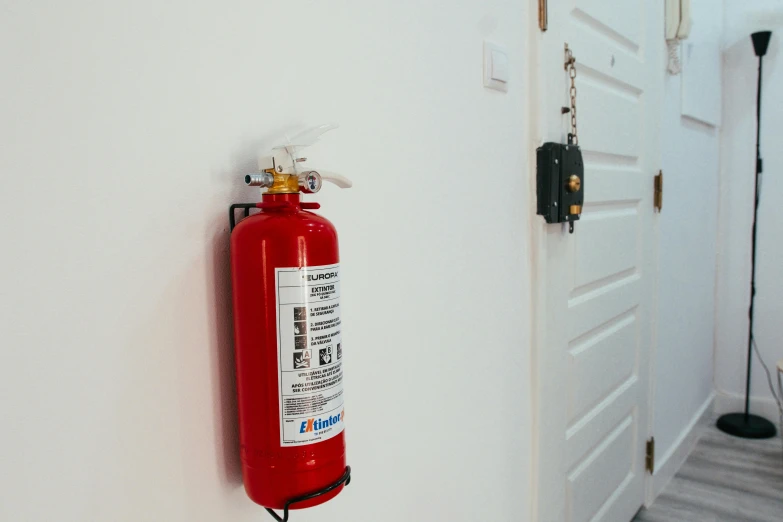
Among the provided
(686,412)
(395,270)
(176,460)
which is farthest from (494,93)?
(686,412)

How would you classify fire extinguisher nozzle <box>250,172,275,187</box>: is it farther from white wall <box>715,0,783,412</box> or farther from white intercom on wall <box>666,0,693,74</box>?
white wall <box>715,0,783,412</box>

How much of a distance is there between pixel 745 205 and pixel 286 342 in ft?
10.3

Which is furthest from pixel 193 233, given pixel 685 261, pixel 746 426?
pixel 746 426

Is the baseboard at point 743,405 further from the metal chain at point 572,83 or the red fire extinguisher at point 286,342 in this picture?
the red fire extinguisher at point 286,342

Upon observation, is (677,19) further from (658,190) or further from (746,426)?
(746,426)

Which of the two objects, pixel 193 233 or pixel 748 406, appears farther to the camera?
pixel 748 406

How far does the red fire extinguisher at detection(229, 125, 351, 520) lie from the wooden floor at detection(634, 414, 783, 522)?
1958 mm

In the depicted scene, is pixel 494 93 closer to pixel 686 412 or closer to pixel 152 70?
pixel 152 70

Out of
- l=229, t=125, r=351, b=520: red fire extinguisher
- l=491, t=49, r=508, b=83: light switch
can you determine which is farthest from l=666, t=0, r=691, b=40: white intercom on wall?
l=229, t=125, r=351, b=520: red fire extinguisher

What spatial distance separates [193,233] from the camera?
2.13ft

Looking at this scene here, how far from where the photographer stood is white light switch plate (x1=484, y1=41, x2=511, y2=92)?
1.17 m

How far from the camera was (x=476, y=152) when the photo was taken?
3.81 feet

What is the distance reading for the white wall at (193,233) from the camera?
53 cm

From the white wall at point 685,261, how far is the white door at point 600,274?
0.20 metres
